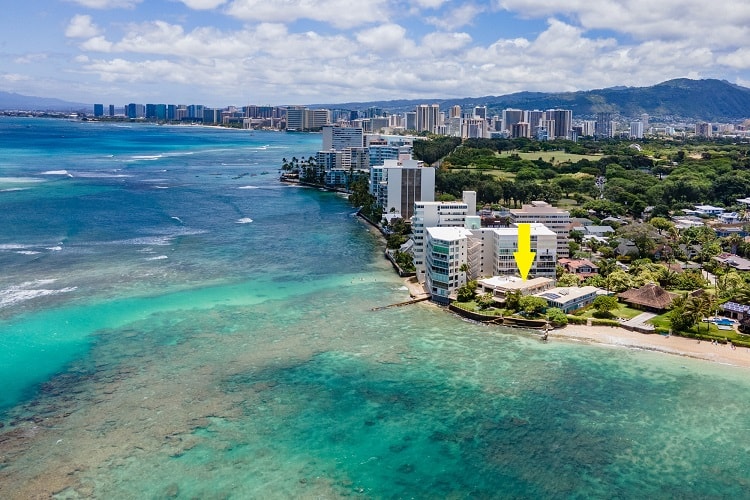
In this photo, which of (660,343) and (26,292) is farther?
(26,292)

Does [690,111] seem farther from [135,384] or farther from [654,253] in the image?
[135,384]

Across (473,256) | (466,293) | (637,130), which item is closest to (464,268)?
(466,293)

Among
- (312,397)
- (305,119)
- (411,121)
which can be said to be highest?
(305,119)

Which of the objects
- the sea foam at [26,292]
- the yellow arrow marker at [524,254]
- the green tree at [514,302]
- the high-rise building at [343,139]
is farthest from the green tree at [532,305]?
the high-rise building at [343,139]

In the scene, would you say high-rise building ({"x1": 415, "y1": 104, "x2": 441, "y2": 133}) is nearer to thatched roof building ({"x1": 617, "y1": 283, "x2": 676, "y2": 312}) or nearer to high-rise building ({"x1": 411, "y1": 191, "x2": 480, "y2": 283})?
high-rise building ({"x1": 411, "y1": 191, "x2": 480, "y2": 283})

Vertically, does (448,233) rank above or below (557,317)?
above

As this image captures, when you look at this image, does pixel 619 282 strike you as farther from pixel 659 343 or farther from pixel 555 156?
pixel 555 156

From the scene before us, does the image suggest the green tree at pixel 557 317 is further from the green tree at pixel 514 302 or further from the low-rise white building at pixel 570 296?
the green tree at pixel 514 302

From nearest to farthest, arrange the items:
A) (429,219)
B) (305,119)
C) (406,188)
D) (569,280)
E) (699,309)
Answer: (699,309) → (569,280) → (429,219) → (406,188) → (305,119)

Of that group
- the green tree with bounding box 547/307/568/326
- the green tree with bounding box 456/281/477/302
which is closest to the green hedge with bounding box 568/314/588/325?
the green tree with bounding box 547/307/568/326
